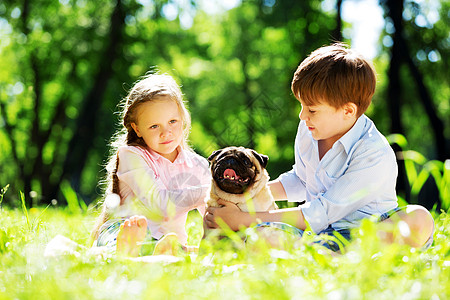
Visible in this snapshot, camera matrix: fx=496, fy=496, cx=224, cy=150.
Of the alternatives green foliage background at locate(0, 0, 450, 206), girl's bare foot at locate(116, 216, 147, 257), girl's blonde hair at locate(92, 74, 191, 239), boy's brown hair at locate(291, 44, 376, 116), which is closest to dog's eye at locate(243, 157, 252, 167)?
boy's brown hair at locate(291, 44, 376, 116)

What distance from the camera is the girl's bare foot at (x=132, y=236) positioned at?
275 cm

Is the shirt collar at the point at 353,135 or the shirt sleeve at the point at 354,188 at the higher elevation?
Result: the shirt collar at the point at 353,135

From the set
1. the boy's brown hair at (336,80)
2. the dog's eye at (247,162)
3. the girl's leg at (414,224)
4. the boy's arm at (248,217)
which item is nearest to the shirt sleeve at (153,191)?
the boy's arm at (248,217)

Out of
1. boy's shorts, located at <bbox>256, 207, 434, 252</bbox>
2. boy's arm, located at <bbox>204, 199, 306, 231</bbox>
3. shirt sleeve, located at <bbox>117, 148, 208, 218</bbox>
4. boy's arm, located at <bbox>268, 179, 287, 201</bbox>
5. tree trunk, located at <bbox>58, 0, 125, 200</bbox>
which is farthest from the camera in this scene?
tree trunk, located at <bbox>58, 0, 125, 200</bbox>

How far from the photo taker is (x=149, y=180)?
3504 millimetres

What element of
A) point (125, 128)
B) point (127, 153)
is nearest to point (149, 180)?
point (127, 153)

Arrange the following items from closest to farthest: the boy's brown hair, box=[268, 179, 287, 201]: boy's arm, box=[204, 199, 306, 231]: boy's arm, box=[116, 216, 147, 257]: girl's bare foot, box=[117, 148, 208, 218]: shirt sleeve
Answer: box=[116, 216, 147, 257]: girl's bare foot → box=[204, 199, 306, 231]: boy's arm → the boy's brown hair → box=[117, 148, 208, 218]: shirt sleeve → box=[268, 179, 287, 201]: boy's arm

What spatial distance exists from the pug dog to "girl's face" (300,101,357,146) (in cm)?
39

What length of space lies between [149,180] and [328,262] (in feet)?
5.40

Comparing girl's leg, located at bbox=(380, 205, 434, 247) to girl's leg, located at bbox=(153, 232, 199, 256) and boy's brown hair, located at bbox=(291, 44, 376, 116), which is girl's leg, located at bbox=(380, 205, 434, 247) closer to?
boy's brown hair, located at bbox=(291, 44, 376, 116)

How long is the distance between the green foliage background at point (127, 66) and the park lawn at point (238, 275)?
788 cm

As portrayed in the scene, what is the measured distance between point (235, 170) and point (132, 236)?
743mm

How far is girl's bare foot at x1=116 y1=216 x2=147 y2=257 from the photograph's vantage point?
9.03 feet

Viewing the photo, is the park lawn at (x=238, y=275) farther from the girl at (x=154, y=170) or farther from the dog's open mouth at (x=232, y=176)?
the girl at (x=154, y=170)
